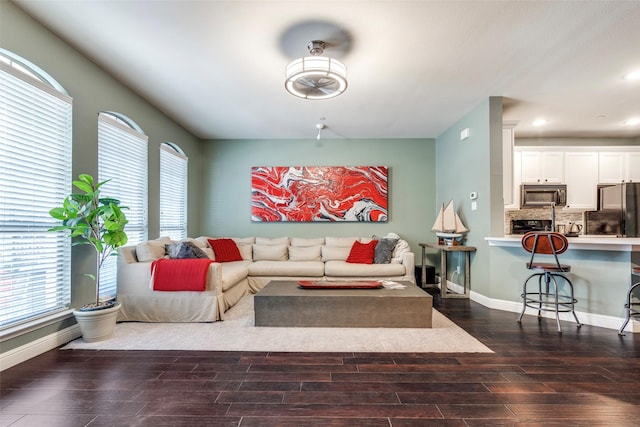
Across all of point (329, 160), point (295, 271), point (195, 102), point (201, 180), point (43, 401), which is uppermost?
point (195, 102)

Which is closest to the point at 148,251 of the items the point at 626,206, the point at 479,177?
the point at 479,177

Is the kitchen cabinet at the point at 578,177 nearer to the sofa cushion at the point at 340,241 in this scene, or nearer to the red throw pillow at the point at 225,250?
the sofa cushion at the point at 340,241

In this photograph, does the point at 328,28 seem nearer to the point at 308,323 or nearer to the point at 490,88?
the point at 490,88

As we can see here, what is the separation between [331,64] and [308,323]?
8.04ft

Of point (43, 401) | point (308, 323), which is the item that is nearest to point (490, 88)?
point (308, 323)

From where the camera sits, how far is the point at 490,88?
3.58 meters

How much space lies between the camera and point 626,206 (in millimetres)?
4891

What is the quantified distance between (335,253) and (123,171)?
3.26 metres

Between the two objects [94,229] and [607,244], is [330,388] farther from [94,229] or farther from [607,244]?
[607,244]

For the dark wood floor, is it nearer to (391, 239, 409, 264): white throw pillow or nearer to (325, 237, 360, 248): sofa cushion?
(391, 239, 409, 264): white throw pillow

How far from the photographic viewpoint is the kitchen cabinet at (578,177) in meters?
5.24

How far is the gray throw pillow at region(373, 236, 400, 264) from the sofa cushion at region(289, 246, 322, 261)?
3.22 feet

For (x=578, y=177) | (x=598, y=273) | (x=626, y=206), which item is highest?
(x=578, y=177)

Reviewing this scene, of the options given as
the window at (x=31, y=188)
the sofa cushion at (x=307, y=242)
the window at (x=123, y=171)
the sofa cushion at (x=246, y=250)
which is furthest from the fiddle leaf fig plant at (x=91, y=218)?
the sofa cushion at (x=307, y=242)
